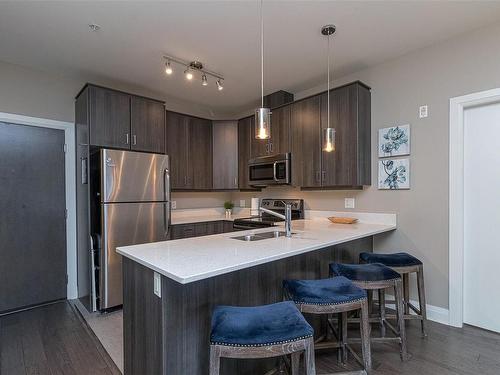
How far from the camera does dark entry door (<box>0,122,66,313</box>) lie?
3.08m

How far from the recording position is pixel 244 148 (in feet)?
14.6

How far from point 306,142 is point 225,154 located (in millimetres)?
1513

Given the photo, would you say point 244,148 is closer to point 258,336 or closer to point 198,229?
point 198,229

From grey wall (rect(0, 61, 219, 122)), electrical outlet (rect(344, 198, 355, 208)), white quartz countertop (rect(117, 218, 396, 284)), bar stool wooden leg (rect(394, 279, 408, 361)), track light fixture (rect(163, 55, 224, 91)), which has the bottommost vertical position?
bar stool wooden leg (rect(394, 279, 408, 361))

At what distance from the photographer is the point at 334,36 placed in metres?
2.62

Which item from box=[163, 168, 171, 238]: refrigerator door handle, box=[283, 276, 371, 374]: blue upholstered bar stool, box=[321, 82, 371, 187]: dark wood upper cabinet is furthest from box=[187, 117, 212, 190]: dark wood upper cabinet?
box=[283, 276, 371, 374]: blue upholstered bar stool

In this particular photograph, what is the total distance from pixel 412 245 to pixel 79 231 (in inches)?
151

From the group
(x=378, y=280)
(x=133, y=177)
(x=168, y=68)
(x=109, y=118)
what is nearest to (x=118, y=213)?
(x=133, y=177)

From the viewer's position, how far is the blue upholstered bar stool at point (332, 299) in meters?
1.65

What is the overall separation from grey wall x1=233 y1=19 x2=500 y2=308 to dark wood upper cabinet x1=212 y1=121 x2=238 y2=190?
2.13m

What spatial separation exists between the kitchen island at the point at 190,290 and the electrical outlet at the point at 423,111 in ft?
5.60

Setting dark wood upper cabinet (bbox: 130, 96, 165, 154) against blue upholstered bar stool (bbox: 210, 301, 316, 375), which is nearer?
blue upholstered bar stool (bbox: 210, 301, 316, 375)

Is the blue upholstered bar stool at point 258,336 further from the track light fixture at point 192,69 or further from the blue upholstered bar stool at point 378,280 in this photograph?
the track light fixture at point 192,69

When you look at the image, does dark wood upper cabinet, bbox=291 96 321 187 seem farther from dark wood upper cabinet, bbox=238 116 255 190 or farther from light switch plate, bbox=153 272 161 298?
light switch plate, bbox=153 272 161 298
